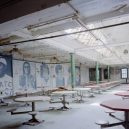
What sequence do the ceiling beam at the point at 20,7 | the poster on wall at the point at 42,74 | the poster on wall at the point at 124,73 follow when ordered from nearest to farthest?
the ceiling beam at the point at 20,7, the poster on wall at the point at 42,74, the poster on wall at the point at 124,73

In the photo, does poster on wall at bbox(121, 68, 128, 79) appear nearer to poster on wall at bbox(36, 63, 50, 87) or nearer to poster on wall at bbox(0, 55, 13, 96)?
poster on wall at bbox(36, 63, 50, 87)

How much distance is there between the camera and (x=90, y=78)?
1103 inches

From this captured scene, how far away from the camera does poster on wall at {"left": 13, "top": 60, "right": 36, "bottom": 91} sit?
12.4m

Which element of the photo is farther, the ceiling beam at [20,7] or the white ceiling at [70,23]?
the white ceiling at [70,23]

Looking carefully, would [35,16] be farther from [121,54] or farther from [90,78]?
[90,78]

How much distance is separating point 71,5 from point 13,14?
994 mm

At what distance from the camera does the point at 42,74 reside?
15.5 m

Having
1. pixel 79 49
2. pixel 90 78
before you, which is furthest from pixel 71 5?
pixel 90 78

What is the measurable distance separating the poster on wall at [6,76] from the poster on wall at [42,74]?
322cm

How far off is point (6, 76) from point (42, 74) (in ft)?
14.3

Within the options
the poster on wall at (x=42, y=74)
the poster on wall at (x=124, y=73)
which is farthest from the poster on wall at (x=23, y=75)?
the poster on wall at (x=124, y=73)

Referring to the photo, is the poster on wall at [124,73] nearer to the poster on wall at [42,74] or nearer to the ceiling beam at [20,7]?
the poster on wall at [42,74]

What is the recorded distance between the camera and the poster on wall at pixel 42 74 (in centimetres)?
1496

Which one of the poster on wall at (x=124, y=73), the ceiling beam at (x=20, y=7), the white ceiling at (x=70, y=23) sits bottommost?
the poster on wall at (x=124, y=73)
